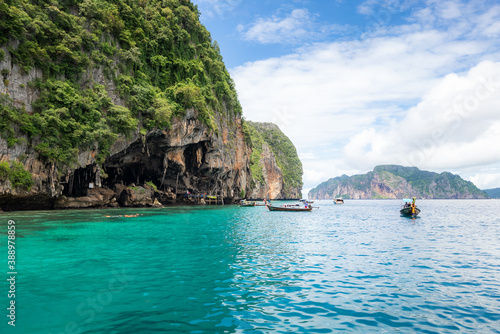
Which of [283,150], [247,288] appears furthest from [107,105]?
[283,150]

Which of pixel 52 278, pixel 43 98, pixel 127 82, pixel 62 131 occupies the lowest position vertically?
pixel 52 278

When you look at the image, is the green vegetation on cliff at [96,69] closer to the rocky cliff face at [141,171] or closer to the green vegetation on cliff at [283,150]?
the rocky cliff face at [141,171]

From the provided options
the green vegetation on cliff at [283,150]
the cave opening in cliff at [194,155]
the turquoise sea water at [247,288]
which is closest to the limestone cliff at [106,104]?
the cave opening in cliff at [194,155]

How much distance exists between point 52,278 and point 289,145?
181m

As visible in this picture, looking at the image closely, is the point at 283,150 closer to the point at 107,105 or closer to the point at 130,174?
the point at 130,174

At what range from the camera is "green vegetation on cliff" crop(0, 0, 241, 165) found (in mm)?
31000

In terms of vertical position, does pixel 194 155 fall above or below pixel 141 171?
above

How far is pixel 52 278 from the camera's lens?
30.5 feet

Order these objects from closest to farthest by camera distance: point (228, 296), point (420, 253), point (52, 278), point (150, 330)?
point (150, 330)
point (228, 296)
point (52, 278)
point (420, 253)

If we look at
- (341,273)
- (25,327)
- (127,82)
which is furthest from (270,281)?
(127,82)

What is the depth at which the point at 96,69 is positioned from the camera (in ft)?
126

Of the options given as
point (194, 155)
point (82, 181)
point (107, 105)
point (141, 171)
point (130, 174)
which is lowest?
point (82, 181)

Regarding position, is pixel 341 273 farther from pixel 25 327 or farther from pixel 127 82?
pixel 127 82

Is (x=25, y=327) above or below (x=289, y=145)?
below
